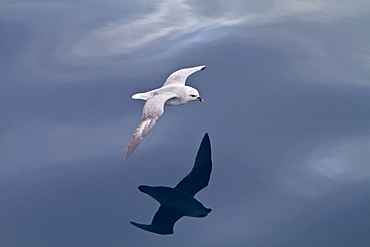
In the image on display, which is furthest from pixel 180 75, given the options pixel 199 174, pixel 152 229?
pixel 152 229

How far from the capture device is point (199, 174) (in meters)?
6.31

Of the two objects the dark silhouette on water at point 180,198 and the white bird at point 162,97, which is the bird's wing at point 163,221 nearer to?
the dark silhouette on water at point 180,198

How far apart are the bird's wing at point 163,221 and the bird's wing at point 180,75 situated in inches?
103

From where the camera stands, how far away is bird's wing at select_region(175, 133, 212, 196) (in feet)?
20.1

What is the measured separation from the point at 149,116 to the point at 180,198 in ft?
4.92

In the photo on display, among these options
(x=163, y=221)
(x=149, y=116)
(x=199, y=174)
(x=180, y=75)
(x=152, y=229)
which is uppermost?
(x=180, y=75)

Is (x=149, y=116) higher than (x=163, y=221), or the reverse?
(x=149, y=116)

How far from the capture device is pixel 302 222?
573 centimetres

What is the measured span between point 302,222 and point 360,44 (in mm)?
4097

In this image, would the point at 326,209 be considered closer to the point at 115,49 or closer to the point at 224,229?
the point at 224,229

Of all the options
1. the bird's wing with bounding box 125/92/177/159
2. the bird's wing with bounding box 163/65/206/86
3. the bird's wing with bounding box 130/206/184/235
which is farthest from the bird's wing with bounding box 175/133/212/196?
the bird's wing with bounding box 163/65/206/86

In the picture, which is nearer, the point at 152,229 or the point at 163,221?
the point at 152,229

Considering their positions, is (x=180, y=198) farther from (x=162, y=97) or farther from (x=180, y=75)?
(x=180, y=75)

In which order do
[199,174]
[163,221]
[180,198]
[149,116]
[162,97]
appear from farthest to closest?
[162,97]
[149,116]
[199,174]
[180,198]
[163,221]
